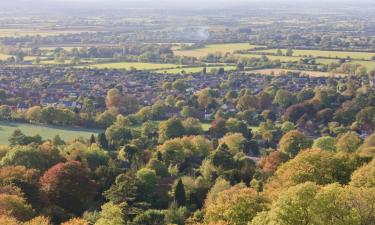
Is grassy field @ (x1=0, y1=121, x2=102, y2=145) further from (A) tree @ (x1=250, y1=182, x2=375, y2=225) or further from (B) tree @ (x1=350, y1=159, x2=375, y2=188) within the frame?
(A) tree @ (x1=250, y1=182, x2=375, y2=225)

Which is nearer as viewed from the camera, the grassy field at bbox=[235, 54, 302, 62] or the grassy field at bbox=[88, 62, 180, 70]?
the grassy field at bbox=[88, 62, 180, 70]

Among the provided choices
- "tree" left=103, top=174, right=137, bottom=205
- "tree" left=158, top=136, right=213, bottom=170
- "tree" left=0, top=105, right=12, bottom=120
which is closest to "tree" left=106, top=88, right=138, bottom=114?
"tree" left=0, top=105, right=12, bottom=120

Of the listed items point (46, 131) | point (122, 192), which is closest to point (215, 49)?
point (46, 131)

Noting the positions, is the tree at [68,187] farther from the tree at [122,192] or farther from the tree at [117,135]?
the tree at [117,135]

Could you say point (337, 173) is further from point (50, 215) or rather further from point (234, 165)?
point (50, 215)

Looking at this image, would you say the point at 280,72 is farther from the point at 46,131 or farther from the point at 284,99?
the point at 46,131

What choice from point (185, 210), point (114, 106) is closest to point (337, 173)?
point (185, 210)
